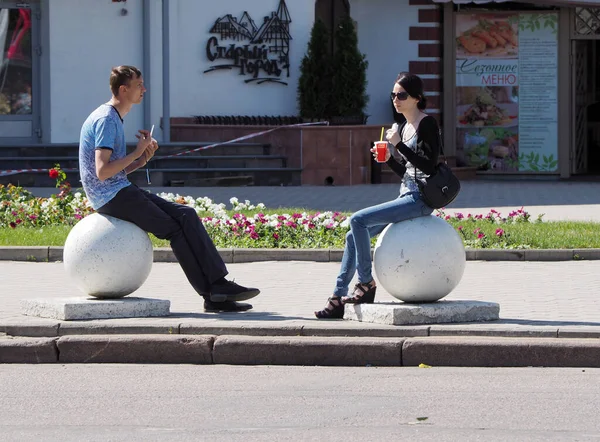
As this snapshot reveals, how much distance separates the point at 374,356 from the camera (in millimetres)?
8359

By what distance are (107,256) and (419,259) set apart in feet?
6.77

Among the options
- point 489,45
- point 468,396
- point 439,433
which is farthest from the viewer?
point 489,45

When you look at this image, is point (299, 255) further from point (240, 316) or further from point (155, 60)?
point (155, 60)

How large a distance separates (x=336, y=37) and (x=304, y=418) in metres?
18.0

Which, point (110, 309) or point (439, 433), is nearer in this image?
point (439, 433)

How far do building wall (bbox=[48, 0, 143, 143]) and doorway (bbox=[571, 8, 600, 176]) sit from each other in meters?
8.03

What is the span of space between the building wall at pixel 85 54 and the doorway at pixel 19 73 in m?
0.42

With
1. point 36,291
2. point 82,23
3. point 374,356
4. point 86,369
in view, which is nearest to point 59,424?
point 86,369

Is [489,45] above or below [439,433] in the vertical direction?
above

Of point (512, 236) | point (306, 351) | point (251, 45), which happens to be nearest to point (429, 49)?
point (251, 45)

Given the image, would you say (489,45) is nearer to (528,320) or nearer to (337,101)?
(337,101)

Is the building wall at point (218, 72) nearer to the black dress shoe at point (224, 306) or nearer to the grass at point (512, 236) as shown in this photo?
the grass at point (512, 236)

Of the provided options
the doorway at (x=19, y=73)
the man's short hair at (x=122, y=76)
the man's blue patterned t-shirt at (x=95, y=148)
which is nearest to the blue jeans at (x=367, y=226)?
the man's blue patterned t-shirt at (x=95, y=148)

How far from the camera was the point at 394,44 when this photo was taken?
25.8 m
